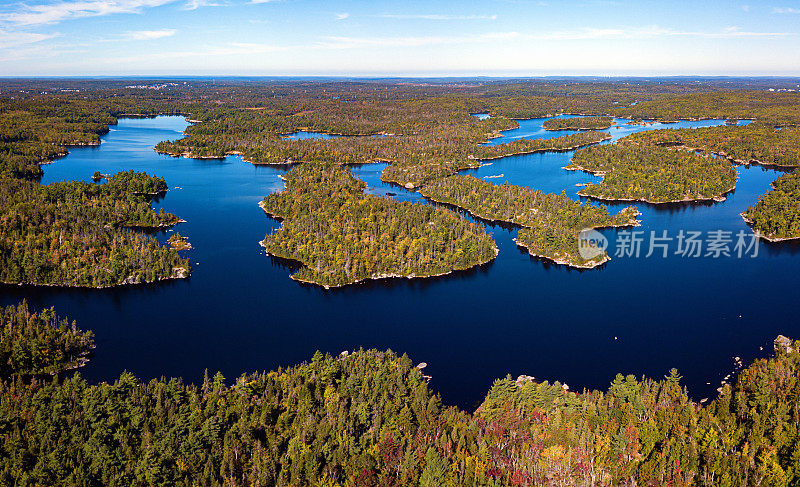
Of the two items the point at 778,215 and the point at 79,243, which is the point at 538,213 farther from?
the point at 79,243

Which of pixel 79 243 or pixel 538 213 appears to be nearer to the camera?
pixel 79 243

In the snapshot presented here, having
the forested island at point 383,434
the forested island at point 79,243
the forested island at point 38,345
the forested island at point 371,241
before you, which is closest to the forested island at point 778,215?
the forested island at point 371,241

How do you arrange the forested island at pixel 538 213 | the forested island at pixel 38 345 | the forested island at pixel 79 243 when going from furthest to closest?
the forested island at pixel 538 213, the forested island at pixel 79 243, the forested island at pixel 38 345

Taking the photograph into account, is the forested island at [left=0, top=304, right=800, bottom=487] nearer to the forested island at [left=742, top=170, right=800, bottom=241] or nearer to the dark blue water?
the dark blue water

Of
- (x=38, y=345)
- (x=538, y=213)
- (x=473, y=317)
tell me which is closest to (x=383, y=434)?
(x=473, y=317)

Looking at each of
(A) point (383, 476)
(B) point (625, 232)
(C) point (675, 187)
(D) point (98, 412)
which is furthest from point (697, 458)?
(C) point (675, 187)

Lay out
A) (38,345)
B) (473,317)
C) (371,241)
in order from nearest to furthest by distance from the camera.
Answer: (38,345), (473,317), (371,241)

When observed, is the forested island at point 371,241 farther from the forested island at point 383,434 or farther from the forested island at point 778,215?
the forested island at point 778,215
